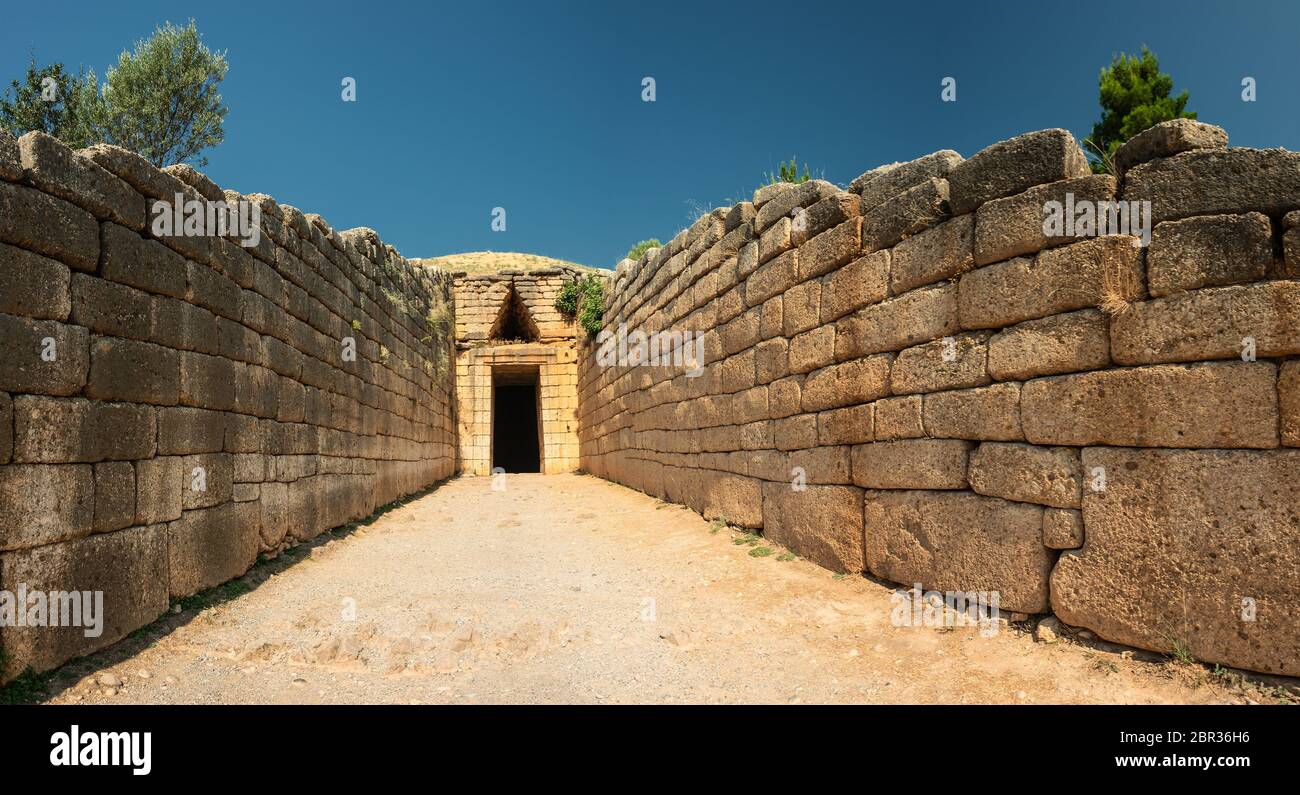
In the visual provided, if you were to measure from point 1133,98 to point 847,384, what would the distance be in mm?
19040

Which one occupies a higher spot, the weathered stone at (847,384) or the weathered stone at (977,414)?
the weathered stone at (847,384)

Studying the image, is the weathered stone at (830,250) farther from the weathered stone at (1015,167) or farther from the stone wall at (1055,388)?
the weathered stone at (1015,167)

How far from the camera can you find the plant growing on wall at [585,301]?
14307mm

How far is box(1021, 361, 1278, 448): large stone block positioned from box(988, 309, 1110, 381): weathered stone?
0.08 m

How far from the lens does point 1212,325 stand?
3.22 meters

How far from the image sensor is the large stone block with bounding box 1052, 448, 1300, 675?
3.01 m

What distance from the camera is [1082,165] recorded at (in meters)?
3.95

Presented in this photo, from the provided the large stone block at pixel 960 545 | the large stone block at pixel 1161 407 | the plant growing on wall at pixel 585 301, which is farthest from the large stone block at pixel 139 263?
the plant growing on wall at pixel 585 301

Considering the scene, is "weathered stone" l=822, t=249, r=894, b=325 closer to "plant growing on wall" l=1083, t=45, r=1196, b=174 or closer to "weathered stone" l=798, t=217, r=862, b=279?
"weathered stone" l=798, t=217, r=862, b=279

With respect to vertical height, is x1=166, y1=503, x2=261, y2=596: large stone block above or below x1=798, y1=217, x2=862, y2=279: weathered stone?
below

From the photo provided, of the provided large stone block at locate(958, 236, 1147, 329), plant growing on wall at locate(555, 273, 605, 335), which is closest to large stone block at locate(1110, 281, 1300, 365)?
large stone block at locate(958, 236, 1147, 329)

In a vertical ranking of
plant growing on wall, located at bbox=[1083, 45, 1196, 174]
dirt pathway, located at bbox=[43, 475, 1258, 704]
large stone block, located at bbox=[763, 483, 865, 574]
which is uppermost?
plant growing on wall, located at bbox=[1083, 45, 1196, 174]

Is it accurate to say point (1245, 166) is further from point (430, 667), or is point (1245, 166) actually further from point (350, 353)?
point (350, 353)

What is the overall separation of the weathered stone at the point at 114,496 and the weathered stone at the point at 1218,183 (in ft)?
18.7
